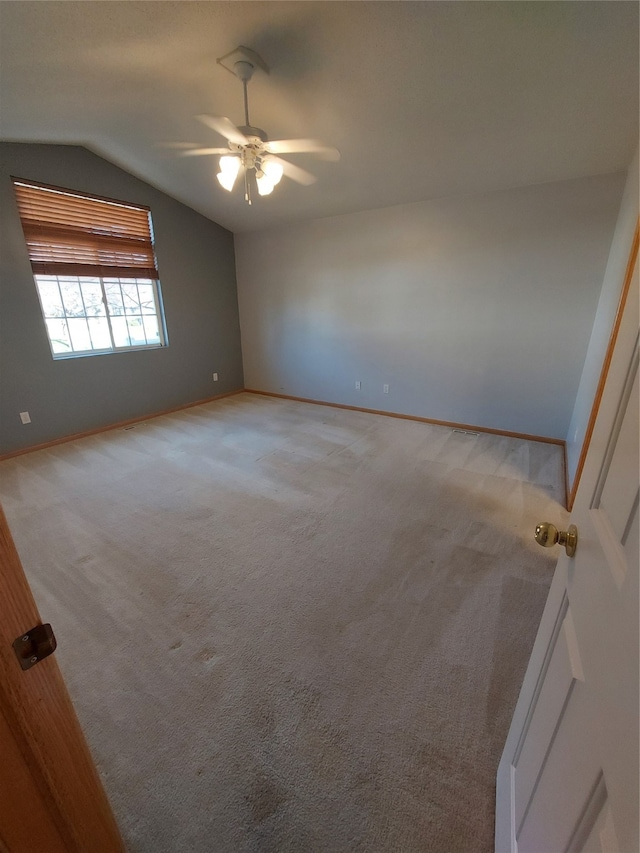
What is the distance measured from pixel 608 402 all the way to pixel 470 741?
1231mm

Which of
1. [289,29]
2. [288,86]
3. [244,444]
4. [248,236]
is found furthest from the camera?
[248,236]

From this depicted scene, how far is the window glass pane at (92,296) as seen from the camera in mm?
3715

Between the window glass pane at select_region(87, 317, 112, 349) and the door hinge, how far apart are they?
13.6 ft

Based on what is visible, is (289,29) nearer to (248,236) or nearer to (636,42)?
(636,42)

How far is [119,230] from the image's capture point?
3.84 metres

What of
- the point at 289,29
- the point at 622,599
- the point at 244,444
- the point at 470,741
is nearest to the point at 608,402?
the point at 622,599

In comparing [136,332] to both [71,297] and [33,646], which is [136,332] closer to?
[71,297]

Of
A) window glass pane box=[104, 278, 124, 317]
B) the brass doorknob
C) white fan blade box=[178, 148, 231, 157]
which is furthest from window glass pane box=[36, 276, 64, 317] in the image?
the brass doorknob

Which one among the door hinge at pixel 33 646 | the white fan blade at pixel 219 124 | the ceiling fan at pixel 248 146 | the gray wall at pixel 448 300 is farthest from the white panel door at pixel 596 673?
the gray wall at pixel 448 300

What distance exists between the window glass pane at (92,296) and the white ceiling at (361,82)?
3.92ft

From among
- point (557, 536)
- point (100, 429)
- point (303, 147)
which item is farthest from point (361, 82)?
point (100, 429)

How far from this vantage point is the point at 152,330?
14.5 ft

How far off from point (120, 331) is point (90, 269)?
2.27 ft

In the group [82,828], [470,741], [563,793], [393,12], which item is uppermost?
[393,12]
